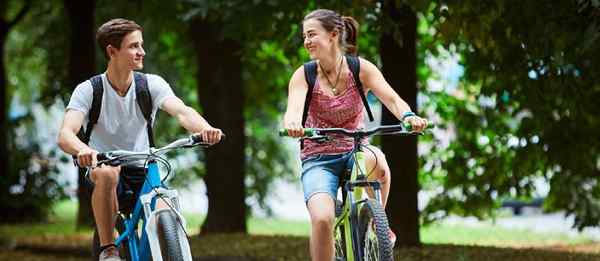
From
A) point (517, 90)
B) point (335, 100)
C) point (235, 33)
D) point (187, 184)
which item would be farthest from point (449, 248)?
point (187, 184)

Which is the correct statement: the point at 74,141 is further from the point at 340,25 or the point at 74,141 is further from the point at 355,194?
the point at 340,25

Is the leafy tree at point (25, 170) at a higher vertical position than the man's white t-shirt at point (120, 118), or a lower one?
higher

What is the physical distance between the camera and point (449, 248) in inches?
413

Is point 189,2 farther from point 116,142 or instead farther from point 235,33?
point 116,142

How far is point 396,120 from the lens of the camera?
429 inches

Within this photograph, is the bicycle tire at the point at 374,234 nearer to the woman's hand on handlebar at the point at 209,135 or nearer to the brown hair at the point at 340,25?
the woman's hand on handlebar at the point at 209,135

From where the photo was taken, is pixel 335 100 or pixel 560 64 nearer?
pixel 335 100

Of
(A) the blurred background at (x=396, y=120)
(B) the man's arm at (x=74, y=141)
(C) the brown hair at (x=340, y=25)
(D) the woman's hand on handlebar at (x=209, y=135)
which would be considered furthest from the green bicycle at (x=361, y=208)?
(A) the blurred background at (x=396, y=120)

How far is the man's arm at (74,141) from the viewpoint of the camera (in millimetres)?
5676

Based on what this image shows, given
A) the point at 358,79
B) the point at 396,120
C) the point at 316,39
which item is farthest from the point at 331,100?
the point at 396,120

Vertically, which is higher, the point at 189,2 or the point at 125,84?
the point at 189,2

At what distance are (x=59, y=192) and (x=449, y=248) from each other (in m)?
11.3

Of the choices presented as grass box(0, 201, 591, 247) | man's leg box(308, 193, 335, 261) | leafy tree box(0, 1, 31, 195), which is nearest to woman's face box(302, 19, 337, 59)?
man's leg box(308, 193, 335, 261)

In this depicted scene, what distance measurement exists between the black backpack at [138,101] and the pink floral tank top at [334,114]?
36.6 inches
